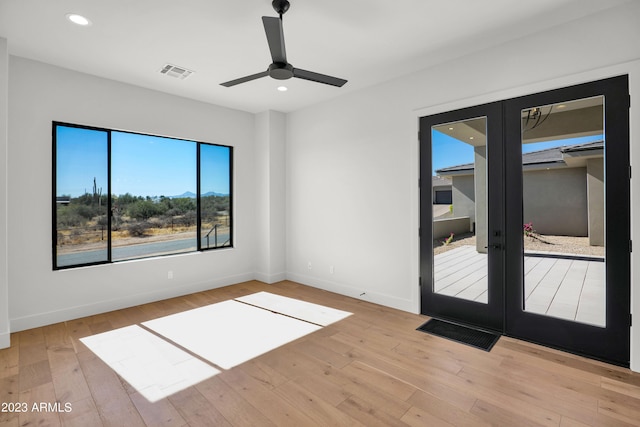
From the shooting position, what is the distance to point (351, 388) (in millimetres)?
2406

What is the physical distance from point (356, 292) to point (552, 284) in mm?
2391

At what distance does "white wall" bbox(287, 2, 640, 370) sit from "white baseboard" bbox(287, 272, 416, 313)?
14 mm

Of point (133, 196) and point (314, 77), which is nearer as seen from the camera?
point (314, 77)

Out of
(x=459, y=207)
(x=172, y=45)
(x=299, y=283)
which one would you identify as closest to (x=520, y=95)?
(x=459, y=207)

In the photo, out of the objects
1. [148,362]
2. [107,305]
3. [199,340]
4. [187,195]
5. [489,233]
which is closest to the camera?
[148,362]

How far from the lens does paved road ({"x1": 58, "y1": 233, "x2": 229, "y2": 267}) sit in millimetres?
3887

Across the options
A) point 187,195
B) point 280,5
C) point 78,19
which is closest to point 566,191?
point 280,5

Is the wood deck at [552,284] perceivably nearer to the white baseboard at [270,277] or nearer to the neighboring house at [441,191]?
the neighboring house at [441,191]

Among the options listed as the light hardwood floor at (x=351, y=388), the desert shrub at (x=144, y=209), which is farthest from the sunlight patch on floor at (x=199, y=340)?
the desert shrub at (x=144, y=209)

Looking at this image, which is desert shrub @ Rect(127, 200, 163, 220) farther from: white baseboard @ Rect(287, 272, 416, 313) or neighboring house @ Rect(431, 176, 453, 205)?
neighboring house @ Rect(431, 176, 453, 205)

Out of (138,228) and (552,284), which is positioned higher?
(138,228)

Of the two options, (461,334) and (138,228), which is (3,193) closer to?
(138,228)

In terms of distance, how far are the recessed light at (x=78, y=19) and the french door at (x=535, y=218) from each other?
360 cm

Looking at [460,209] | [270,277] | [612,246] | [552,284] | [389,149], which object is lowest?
[270,277]
